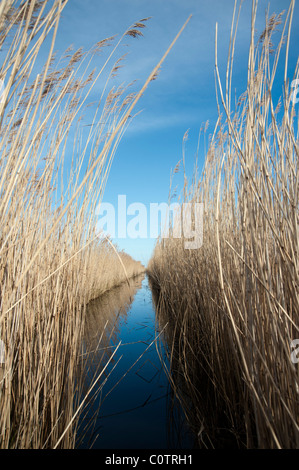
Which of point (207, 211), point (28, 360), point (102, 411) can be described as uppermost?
point (207, 211)

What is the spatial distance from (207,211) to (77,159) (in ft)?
2.96

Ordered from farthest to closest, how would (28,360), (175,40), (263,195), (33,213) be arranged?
(33,213) < (28,360) < (263,195) < (175,40)

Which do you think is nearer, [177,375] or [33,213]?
[33,213]

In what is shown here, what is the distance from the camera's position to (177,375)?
5.97ft

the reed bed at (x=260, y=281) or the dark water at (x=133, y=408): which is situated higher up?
the reed bed at (x=260, y=281)

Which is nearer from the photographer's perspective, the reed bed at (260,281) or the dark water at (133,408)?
the reed bed at (260,281)

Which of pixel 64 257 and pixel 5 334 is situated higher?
pixel 64 257

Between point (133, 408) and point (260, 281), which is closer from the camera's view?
point (260, 281)

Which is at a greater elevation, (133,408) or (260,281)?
(260,281)

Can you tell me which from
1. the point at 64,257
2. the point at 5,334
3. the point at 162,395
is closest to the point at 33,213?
the point at 64,257

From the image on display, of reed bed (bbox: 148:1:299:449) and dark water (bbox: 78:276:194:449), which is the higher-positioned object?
reed bed (bbox: 148:1:299:449)

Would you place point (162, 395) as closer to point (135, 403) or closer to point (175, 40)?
point (135, 403)

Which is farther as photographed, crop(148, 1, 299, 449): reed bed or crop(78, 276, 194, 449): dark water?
crop(78, 276, 194, 449): dark water

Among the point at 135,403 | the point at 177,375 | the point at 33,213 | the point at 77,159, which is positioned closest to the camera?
the point at 33,213
